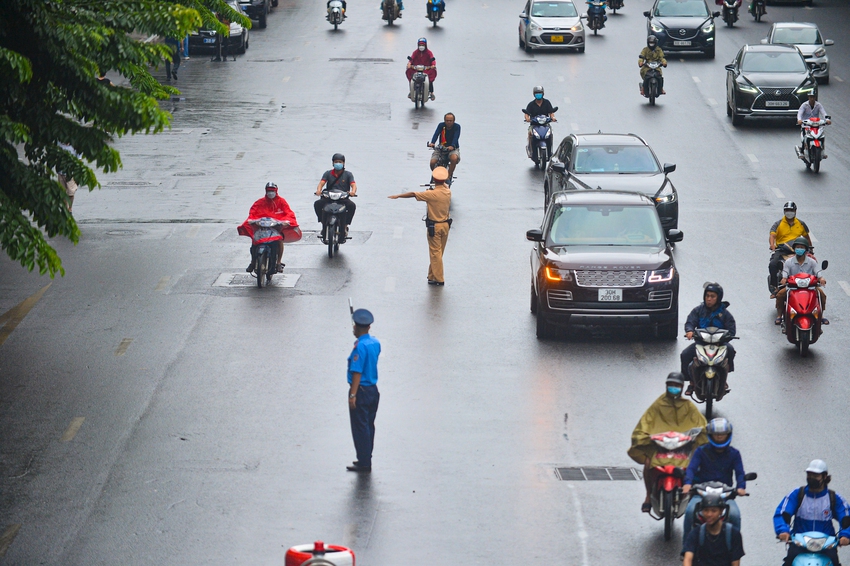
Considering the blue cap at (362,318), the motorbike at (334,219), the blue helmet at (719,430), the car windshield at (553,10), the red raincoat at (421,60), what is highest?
the blue helmet at (719,430)

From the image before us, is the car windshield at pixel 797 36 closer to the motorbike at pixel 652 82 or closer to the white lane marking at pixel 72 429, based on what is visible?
the motorbike at pixel 652 82

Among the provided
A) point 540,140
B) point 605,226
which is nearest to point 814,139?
point 540,140

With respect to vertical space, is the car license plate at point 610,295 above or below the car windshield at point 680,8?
above

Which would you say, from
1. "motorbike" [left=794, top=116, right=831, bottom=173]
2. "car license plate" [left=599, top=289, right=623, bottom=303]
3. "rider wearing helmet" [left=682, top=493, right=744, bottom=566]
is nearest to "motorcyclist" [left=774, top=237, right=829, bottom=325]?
"car license plate" [left=599, top=289, right=623, bottom=303]

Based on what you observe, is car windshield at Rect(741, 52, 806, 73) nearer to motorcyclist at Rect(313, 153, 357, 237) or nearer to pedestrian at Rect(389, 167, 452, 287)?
motorcyclist at Rect(313, 153, 357, 237)

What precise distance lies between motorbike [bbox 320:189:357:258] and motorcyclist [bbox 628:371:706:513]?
11686mm

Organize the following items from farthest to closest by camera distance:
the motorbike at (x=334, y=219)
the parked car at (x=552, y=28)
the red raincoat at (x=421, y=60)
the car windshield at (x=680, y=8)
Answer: the parked car at (x=552, y=28), the car windshield at (x=680, y=8), the red raincoat at (x=421, y=60), the motorbike at (x=334, y=219)

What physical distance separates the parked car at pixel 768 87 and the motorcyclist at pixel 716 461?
23.9m

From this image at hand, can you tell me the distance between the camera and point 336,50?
46781 mm

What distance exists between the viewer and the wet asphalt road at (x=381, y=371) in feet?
39.7

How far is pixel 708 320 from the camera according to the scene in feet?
50.6

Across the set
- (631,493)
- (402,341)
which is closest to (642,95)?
(402,341)

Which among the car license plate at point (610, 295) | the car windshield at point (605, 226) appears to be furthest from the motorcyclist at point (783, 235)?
the car license plate at point (610, 295)

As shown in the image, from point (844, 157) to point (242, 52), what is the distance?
21628mm
